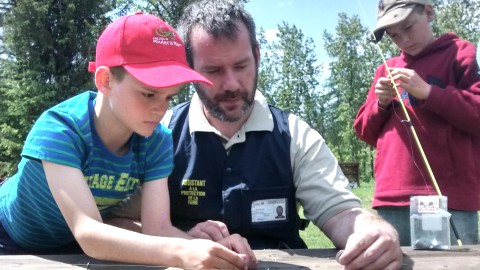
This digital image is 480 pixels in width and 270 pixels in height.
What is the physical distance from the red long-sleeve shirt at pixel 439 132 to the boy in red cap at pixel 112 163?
152cm

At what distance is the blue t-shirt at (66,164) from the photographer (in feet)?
6.22

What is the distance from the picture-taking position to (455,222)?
3.06 metres

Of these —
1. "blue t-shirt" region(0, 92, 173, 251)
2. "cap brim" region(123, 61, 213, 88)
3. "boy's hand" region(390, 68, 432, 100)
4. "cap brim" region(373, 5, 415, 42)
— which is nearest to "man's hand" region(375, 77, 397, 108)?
"boy's hand" region(390, 68, 432, 100)

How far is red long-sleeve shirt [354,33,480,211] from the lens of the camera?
10.0 feet

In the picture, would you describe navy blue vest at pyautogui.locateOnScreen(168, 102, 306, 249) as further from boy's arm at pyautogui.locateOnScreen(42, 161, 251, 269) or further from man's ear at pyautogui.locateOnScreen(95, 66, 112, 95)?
boy's arm at pyautogui.locateOnScreen(42, 161, 251, 269)

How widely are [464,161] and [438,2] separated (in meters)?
30.9

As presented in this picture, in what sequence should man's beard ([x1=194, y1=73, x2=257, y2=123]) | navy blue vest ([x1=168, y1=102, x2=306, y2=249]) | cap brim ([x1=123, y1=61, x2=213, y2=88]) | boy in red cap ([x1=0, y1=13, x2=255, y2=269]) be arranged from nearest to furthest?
boy in red cap ([x1=0, y1=13, x2=255, y2=269])
cap brim ([x1=123, y1=61, x2=213, y2=88])
navy blue vest ([x1=168, y1=102, x2=306, y2=249])
man's beard ([x1=194, y1=73, x2=257, y2=123])

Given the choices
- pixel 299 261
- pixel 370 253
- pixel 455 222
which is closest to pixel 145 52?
pixel 299 261

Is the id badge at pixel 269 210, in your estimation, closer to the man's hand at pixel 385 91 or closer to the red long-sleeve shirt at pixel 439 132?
the red long-sleeve shirt at pixel 439 132

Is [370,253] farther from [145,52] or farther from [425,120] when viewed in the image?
[425,120]

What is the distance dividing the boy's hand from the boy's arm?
1.74m

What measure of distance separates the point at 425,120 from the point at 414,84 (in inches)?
9.9

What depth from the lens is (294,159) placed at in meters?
2.54

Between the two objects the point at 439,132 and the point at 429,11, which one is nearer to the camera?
the point at 439,132
